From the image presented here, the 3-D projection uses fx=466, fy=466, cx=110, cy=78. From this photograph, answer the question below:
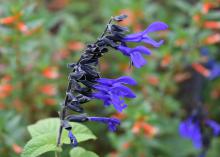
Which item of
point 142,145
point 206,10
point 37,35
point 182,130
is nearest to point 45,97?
point 37,35

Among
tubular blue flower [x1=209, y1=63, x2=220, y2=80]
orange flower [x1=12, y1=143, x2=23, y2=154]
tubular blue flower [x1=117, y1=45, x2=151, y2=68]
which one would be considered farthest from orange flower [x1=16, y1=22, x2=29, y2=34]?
tubular blue flower [x1=209, y1=63, x2=220, y2=80]

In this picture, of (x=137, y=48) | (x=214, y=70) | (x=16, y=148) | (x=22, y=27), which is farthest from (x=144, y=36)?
(x=214, y=70)

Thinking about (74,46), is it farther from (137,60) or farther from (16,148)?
(137,60)

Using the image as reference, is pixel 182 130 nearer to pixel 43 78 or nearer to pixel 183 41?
pixel 183 41

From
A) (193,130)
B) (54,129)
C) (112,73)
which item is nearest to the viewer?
(54,129)

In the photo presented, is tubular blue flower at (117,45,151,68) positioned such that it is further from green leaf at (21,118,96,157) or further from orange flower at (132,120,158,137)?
orange flower at (132,120,158,137)

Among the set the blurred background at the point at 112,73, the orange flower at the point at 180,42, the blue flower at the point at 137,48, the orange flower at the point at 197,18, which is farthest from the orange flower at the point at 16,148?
the orange flower at the point at 197,18
